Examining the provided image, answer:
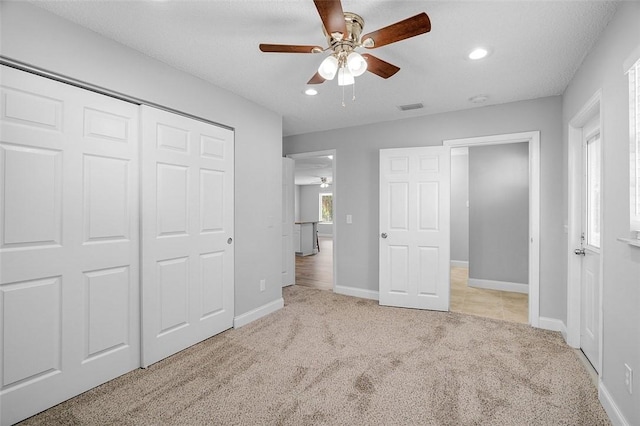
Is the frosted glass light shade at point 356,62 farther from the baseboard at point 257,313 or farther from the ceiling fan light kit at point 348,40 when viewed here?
the baseboard at point 257,313

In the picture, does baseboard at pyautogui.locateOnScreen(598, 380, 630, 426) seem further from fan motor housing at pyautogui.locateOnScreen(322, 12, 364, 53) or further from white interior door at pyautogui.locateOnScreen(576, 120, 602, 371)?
fan motor housing at pyautogui.locateOnScreen(322, 12, 364, 53)

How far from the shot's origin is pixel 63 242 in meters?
2.01

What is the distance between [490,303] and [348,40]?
3.93m

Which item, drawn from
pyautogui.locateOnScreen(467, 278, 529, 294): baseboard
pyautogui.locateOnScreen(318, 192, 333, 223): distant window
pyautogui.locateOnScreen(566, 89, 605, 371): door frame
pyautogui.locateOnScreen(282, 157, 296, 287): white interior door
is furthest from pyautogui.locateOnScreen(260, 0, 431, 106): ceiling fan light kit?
pyautogui.locateOnScreen(318, 192, 333, 223): distant window

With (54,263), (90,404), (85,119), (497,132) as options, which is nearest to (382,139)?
(497,132)

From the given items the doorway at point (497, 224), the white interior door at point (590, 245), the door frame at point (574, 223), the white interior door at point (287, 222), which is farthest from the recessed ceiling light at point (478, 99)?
the white interior door at point (287, 222)

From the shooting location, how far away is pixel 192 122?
2826 mm

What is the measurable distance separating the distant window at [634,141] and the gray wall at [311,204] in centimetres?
1237

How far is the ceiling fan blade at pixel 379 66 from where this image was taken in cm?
193

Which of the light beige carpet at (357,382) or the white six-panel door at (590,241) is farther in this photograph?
the white six-panel door at (590,241)

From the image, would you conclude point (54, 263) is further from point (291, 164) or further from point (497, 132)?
point (497, 132)

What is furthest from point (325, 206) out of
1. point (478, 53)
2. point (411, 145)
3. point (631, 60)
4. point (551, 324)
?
point (631, 60)

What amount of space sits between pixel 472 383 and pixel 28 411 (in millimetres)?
2885

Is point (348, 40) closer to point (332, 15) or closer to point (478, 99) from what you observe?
point (332, 15)
